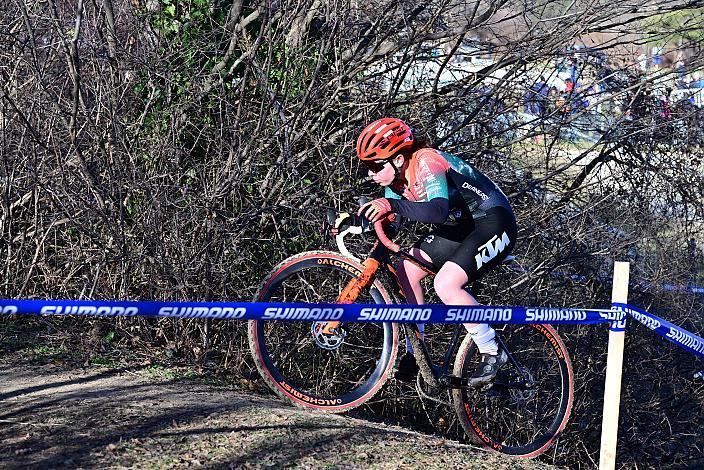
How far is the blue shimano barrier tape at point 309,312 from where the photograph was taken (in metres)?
3.72

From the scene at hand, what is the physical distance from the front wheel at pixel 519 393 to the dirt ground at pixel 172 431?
0.86 ft

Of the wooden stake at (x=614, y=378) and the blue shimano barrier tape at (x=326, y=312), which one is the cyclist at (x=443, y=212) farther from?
the wooden stake at (x=614, y=378)

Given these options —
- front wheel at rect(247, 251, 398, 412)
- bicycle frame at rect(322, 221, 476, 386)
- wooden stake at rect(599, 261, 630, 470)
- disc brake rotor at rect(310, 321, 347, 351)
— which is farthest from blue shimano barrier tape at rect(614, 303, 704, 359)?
disc brake rotor at rect(310, 321, 347, 351)

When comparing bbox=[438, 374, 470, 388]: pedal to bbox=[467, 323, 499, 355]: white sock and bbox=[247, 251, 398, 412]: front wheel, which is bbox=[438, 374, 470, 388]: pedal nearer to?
bbox=[467, 323, 499, 355]: white sock

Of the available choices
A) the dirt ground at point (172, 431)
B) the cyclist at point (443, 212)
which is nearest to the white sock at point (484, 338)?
the cyclist at point (443, 212)

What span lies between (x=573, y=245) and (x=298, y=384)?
297cm

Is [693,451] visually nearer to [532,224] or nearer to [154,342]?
[532,224]

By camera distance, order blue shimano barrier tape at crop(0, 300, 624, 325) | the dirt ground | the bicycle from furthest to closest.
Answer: the bicycle
the dirt ground
blue shimano barrier tape at crop(0, 300, 624, 325)

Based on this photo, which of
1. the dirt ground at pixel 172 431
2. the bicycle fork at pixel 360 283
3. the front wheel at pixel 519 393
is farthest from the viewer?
the front wheel at pixel 519 393

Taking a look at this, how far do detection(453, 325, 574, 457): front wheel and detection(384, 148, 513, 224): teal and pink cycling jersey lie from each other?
87cm

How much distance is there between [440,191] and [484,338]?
1051 mm

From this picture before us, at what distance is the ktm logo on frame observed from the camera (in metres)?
5.21

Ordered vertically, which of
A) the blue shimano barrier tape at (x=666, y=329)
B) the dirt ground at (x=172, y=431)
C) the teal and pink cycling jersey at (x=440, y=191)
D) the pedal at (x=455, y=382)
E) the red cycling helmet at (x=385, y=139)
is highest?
the red cycling helmet at (x=385, y=139)

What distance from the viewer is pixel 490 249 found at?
5.24 metres
